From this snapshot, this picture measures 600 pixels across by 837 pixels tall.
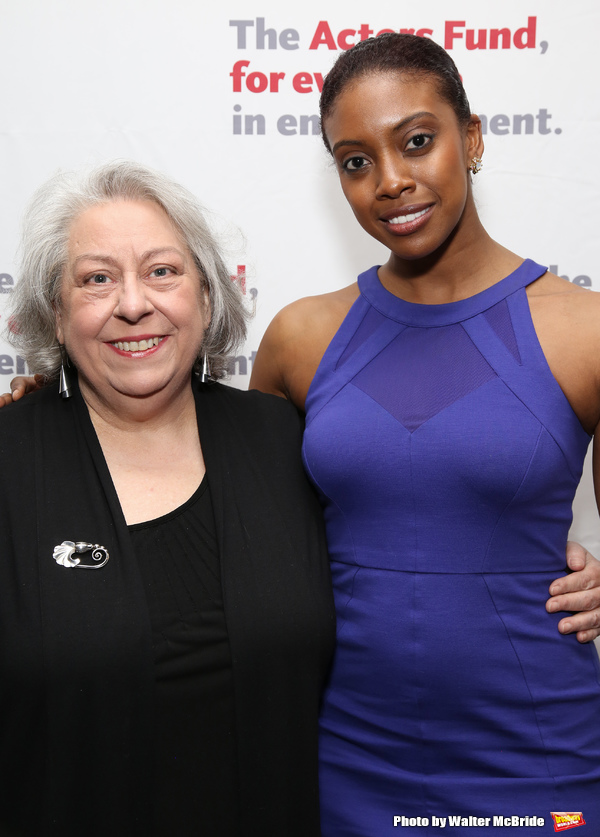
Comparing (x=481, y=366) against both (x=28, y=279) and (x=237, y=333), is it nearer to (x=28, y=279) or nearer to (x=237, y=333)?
(x=237, y=333)

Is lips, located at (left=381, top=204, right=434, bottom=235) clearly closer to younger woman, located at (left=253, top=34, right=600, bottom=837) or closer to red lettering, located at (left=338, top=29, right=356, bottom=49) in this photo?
younger woman, located at (left=253, top=34, right=600, bottom=837)

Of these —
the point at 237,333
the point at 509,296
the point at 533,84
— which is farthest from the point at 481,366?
the point at 533,84

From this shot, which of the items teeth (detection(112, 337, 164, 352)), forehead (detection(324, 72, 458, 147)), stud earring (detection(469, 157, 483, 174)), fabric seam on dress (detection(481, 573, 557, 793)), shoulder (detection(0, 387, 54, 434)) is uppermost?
forehead (detection(324, 72, 458, 147))

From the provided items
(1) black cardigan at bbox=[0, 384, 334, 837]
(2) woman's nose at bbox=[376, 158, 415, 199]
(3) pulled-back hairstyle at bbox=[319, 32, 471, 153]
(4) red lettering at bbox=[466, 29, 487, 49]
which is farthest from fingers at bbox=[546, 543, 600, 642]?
(4) red lettering at bbox=[466, 29, 487, 49]

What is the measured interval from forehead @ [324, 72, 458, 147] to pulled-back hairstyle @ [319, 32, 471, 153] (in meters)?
0.01

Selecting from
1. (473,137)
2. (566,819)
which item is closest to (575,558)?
(566,819)

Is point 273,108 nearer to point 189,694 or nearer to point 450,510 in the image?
point 450,510

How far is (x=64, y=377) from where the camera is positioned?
145cm

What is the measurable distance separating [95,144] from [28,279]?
827 millimetres

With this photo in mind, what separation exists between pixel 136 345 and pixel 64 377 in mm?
168

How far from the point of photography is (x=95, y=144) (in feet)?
6.89

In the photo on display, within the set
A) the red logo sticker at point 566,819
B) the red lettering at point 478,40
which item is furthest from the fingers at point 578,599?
the red lettering at point 478,40

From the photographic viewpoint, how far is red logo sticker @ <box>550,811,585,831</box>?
4.20ft

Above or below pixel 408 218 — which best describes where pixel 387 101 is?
above
